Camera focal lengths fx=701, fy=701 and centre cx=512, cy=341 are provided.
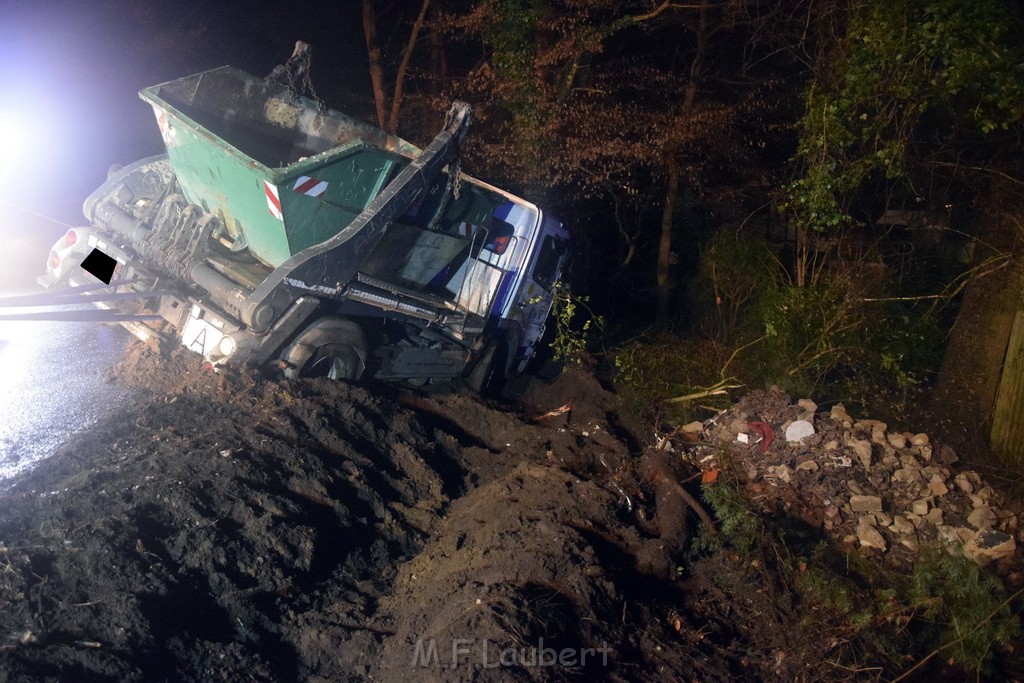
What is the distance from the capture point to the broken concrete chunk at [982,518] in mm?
5156

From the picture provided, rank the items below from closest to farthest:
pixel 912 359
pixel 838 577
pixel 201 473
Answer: pixel 201 473 < pixel 838 577 < pixel 912 359

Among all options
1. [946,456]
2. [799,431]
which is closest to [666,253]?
[799,431]

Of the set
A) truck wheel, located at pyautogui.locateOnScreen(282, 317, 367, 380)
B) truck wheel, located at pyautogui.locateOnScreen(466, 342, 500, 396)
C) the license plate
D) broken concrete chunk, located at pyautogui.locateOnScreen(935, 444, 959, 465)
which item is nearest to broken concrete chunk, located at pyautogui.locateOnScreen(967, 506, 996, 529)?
broken concrete chunk, located at pyautogui.locateOnScreen(935, 444, 959, 465)

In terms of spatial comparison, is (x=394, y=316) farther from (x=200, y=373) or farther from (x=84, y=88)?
(x=84, y=88)

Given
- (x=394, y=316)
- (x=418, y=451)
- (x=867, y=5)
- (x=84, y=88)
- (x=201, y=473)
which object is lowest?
(x=418, y=451)

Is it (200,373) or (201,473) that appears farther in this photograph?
(200,373)

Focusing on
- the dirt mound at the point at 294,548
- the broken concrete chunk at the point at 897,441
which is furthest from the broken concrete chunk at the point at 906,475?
the dirt mound at the point at 294,548

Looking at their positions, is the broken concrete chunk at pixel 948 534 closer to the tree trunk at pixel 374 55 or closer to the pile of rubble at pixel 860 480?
the pile of rubble at pixel 860 480

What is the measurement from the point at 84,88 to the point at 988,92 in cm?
1125

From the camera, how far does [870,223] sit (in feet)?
24.4

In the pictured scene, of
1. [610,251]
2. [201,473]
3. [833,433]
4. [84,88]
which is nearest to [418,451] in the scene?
[201,473]

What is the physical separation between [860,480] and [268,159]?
19.4 feet

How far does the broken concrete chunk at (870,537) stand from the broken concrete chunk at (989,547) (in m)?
0.55

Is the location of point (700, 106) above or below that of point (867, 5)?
below
